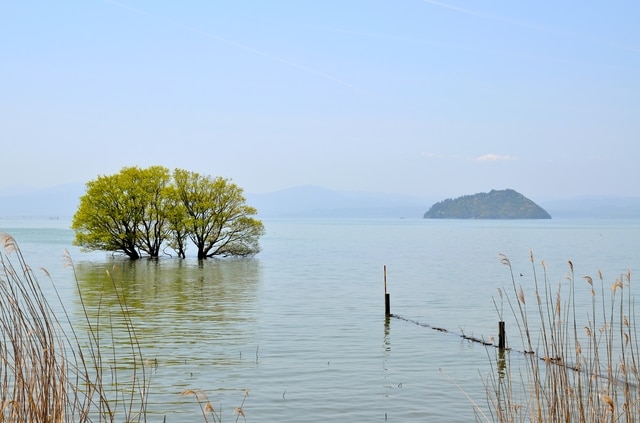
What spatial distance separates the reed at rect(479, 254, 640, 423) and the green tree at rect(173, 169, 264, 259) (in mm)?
33955

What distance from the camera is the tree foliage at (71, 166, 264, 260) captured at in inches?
3063

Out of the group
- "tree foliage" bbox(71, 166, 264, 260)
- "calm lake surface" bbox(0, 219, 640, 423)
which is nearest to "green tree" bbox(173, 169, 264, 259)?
"tree foliage" bbox(71, 166, 264, 260)

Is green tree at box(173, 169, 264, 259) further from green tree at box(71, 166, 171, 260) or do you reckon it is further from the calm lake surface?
the calm lake surface

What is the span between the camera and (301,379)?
20.8 metres

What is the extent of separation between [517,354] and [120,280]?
120 ft

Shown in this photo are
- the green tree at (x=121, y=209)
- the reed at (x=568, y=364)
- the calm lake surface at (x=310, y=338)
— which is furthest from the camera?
the green tree at (x=121, y=209)

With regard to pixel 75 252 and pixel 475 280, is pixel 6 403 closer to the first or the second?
pixel 475 280

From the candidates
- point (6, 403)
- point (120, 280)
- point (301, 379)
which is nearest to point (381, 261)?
point (120, 280)

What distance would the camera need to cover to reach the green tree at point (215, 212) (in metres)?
78.4

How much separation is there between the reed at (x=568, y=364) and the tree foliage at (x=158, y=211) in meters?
34.6

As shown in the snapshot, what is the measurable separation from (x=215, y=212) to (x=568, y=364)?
58250mm

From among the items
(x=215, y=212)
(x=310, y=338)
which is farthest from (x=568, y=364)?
(x=215, y=212)

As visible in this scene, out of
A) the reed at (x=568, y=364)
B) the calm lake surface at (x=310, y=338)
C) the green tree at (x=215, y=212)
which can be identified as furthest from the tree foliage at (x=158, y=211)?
the reed at (x=568, y=364)

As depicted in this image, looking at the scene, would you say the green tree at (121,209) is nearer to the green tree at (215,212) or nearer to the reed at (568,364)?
A: the green tree at (215,212)
